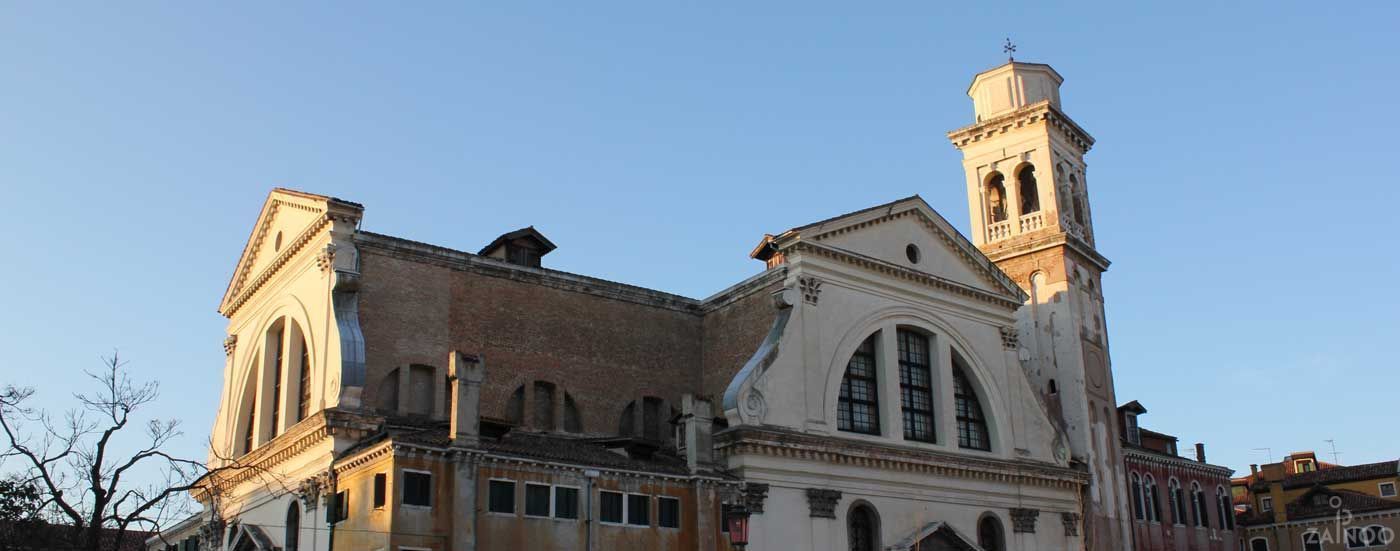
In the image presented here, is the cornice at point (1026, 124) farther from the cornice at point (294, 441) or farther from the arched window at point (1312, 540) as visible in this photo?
the cornice at point (294, 441)

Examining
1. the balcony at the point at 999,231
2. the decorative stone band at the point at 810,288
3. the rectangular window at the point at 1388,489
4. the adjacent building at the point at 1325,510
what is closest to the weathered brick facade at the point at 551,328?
the decorative stone band at the point at 810,288

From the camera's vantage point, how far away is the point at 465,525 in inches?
980

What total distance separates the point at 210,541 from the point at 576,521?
41.4 ft

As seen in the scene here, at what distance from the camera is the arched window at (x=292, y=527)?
1156 inches

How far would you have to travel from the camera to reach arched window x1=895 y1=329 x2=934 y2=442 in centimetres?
3512

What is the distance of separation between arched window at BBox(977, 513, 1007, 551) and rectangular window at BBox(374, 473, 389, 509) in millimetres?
17270

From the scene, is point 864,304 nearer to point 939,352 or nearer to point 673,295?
point 939,352

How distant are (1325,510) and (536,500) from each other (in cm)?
4041

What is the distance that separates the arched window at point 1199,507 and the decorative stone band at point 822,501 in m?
19.5

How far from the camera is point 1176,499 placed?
44281 millimetres

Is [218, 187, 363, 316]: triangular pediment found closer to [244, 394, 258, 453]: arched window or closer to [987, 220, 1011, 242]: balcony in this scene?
[244, 394, 258, 453]: arched window

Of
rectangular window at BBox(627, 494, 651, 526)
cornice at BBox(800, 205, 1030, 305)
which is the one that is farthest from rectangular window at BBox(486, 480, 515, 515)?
cornice at BBox(800, 205, 1030, 305)

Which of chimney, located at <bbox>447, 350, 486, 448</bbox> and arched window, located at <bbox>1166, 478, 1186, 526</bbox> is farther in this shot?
arched window, located at <bbox>1166, 478, 1186, 526</bbox>

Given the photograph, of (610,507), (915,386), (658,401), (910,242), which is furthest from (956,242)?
(610,507)
